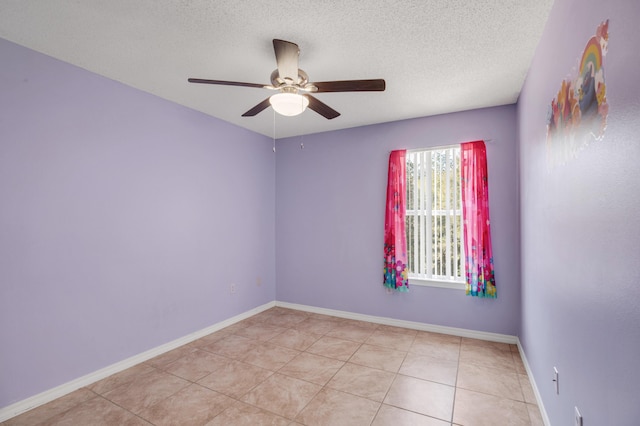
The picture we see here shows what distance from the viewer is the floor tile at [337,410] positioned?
197cm

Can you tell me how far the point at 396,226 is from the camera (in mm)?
3633

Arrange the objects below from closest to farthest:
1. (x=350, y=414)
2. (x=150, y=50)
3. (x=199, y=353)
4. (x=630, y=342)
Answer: (x=630, y=342)
(x=350, y=414)
(x=150, y=50)
(x=199, y=353)

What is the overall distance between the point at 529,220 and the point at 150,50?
326 cm

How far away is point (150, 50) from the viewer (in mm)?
2182

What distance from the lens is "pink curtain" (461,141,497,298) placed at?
125 inches

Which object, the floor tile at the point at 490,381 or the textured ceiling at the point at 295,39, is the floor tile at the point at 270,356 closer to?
the floor tile at the point at 490,381

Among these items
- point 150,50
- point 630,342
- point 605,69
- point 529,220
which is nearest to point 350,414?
point 630,342

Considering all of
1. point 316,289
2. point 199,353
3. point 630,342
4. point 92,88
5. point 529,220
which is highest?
point 92,88

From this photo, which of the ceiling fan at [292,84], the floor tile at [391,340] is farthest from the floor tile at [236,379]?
the ceiling fan at [292,84]

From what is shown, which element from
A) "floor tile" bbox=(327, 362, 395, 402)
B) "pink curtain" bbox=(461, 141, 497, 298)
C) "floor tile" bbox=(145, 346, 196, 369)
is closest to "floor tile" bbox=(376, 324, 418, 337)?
"pink curtain" bbox=(461, 141, 497, 298)

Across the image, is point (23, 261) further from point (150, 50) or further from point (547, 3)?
point (547, 3)

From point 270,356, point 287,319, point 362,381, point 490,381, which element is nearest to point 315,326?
point 287,319

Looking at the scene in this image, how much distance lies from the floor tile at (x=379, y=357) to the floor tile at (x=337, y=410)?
54 cm

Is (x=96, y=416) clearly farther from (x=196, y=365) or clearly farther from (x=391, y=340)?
(x=391, y=340)
